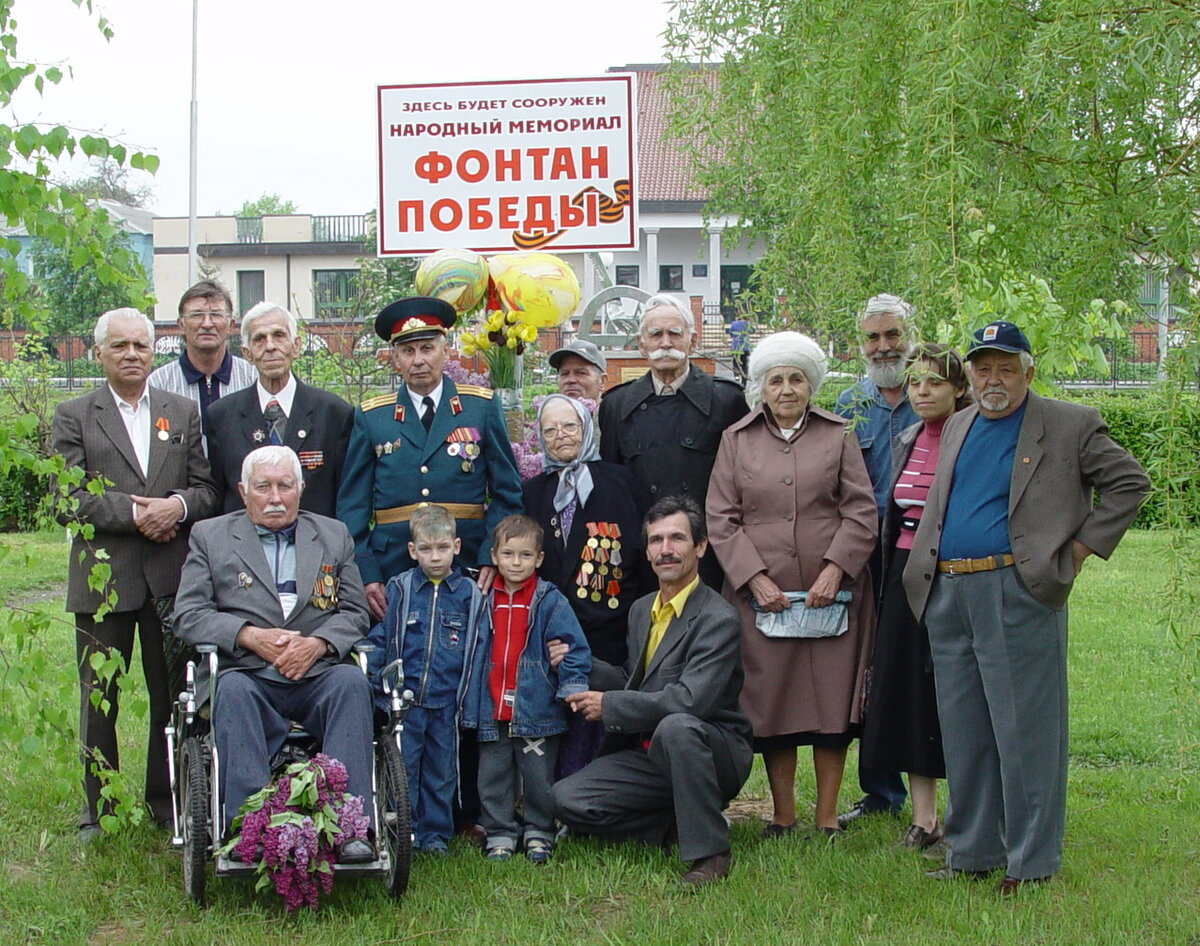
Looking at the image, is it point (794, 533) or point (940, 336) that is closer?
point (940, 336)

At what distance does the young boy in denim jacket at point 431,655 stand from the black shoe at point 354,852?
2.18 ft

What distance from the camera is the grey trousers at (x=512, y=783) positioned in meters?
5.25

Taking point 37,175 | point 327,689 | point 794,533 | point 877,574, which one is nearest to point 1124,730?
point 877,574

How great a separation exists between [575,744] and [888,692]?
4.02 feet

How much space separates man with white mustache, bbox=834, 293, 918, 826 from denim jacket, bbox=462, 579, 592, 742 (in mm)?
1195

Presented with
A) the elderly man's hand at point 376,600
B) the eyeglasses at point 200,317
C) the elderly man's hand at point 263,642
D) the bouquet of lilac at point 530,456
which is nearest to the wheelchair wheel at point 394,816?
the elderly man's hand at point 263,642

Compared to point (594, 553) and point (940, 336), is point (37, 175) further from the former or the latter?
point (594, 553)

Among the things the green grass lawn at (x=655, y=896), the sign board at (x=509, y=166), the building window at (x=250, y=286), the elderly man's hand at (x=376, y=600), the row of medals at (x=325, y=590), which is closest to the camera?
the green grass lawn at (x=655, y=896)

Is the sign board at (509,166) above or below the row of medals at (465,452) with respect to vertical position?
above

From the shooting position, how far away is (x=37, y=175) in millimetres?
3184

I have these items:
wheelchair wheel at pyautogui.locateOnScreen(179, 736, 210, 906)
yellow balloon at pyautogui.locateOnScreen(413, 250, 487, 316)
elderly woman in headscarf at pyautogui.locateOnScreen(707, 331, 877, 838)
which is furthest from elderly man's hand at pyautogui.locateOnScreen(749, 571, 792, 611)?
wheelchair wheel at pyautogui.locateOnScreen(179, 736, 210, 906)

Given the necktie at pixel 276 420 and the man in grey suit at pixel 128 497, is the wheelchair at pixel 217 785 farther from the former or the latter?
the necktie at pixel 276 420

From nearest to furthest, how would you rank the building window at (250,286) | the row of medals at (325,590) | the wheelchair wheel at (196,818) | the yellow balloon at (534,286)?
the wheelchair wheel at (196,818)
the row of medals at (325,590)
the yellow balloon at (534,286)
the building window at (250,286)

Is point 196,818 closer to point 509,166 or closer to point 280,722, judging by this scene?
point 280,722
